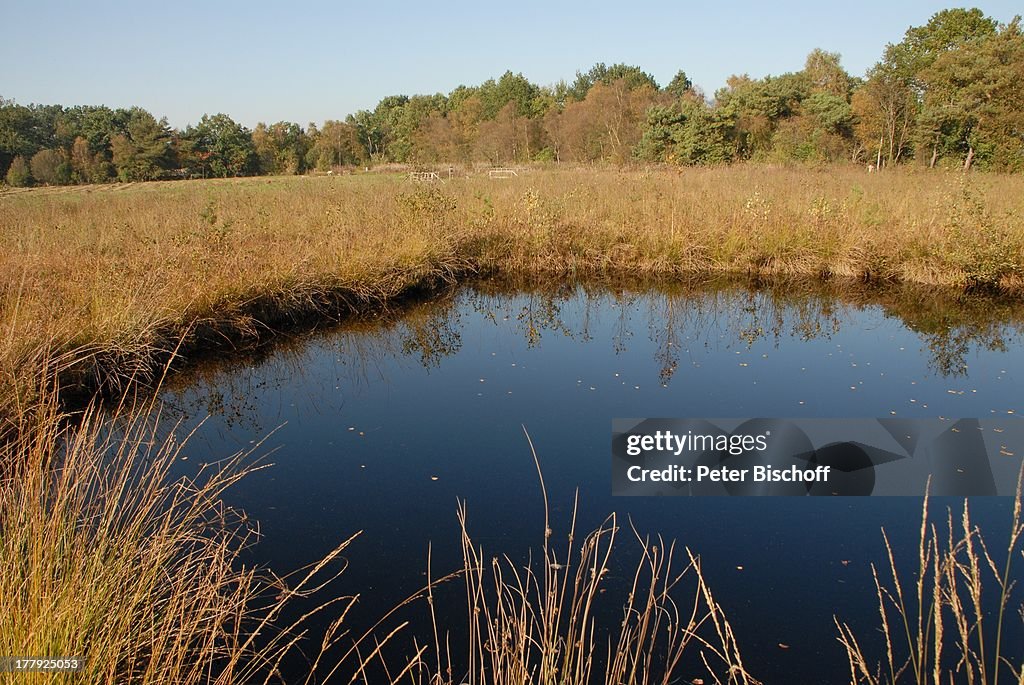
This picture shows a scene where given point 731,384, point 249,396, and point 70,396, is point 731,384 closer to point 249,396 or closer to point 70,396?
point 249,396

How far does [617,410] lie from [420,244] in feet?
16.4

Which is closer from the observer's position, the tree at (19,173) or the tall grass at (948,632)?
the tall grass at (948,632)

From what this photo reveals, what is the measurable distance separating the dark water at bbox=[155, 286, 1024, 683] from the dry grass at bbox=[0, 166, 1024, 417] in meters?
0.68

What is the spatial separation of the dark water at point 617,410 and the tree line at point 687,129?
585cm

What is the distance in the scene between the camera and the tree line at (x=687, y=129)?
Answer: 19.6 meters

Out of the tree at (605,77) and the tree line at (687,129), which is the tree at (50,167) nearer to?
the tree line at (687,129)

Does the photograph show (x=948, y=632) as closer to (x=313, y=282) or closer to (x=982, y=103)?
(x=313, y=282)

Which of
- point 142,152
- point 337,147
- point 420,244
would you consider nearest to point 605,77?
point 337,147

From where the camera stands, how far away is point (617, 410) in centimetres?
541

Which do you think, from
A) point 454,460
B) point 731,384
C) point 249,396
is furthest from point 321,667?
point 731,384

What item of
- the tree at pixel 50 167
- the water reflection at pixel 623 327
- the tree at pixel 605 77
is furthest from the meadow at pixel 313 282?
the tree at pixel 605 77

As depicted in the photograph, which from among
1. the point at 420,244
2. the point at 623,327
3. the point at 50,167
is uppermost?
the point at 50,167

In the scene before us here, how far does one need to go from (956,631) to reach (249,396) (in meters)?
5.03

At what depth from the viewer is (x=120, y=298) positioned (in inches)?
235
